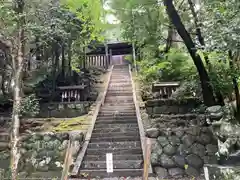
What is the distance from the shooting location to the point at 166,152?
21.5 feet

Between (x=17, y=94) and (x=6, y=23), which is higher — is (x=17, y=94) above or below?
below

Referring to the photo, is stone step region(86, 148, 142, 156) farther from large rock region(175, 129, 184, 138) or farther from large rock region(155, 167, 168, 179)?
large rock region(175, 129, 184, 138)

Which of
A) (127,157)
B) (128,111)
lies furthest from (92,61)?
(127,157)

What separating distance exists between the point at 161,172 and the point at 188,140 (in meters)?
1.22

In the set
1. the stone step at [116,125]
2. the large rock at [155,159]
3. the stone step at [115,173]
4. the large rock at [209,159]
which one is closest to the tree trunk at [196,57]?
the large rock at [209,159]

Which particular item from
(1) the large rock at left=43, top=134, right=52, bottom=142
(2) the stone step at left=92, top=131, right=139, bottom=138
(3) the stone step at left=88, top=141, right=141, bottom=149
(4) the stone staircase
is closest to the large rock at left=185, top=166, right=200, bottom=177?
(4) the stone staircase

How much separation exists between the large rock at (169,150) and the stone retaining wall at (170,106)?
331 cm

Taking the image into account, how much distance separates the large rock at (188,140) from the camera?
6.69 meters

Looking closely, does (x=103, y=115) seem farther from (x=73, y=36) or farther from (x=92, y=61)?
(x=92, y=61)

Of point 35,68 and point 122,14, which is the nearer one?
point 122,14

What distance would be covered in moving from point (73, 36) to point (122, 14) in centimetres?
250

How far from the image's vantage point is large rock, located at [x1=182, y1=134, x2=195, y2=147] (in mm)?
6688

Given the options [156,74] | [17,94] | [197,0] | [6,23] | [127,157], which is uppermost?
[197,0]

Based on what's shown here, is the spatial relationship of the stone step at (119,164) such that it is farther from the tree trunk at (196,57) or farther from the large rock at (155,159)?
the tree trunk at (196,57)
